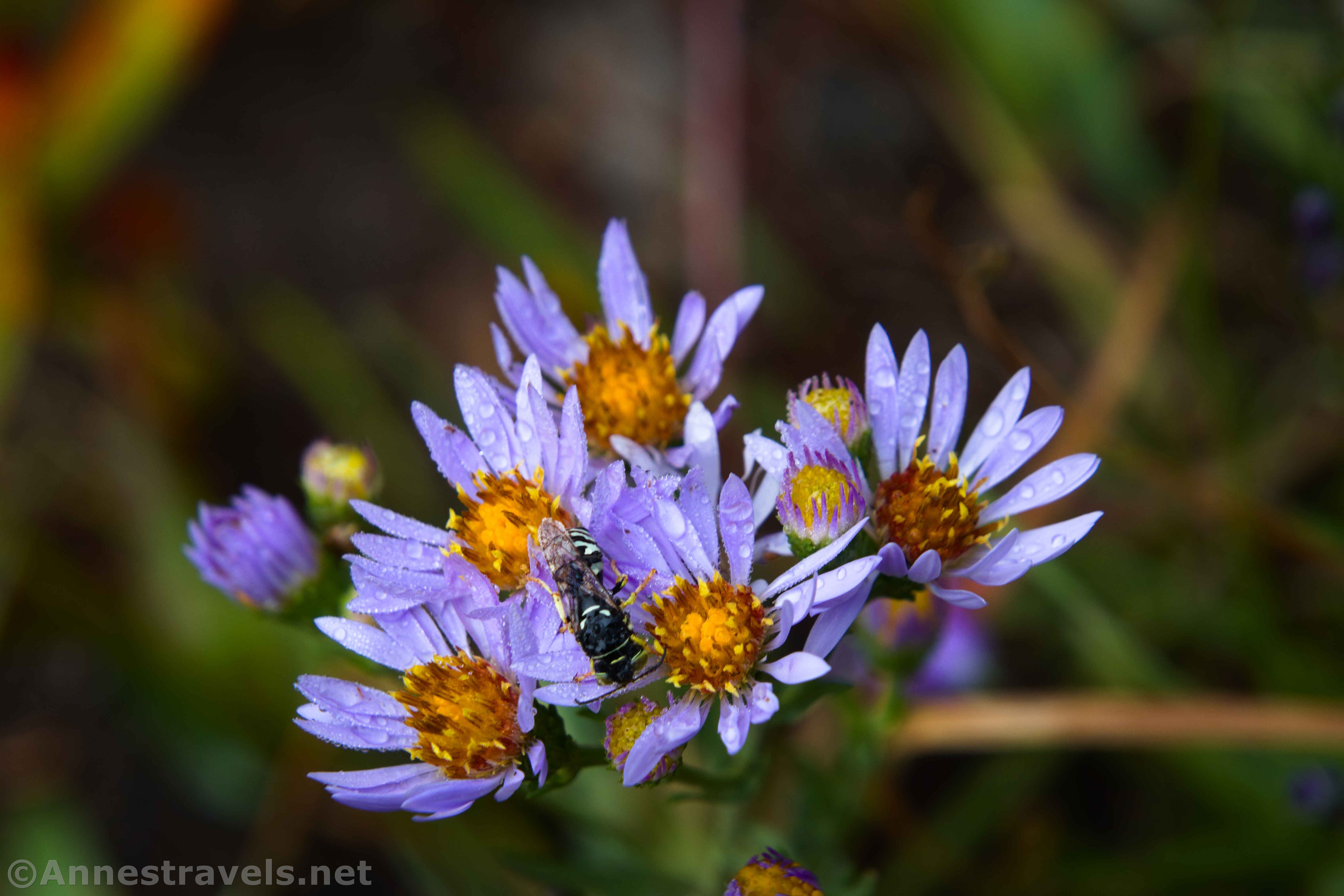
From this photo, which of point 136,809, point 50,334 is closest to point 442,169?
point 50,334

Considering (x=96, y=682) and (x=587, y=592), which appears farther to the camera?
(x=96, y=682)

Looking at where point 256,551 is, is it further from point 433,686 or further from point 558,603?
point 558,603

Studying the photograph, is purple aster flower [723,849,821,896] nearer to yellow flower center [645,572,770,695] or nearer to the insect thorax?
yellow flower center [645,572,770,695]

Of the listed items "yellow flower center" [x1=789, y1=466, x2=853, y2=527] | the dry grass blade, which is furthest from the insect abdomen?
the dry grass blade

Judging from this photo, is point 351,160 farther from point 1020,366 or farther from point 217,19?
point 1020,366

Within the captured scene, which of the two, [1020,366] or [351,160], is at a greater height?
[351,160]

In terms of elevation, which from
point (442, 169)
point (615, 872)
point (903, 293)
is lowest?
point (615, 872)

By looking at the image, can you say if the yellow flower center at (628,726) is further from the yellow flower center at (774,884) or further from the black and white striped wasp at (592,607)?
the yellow flower center at (774,884)

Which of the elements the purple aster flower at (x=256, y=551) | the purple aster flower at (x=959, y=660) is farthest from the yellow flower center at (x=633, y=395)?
the purple aster flower at (x=959, y=660)
